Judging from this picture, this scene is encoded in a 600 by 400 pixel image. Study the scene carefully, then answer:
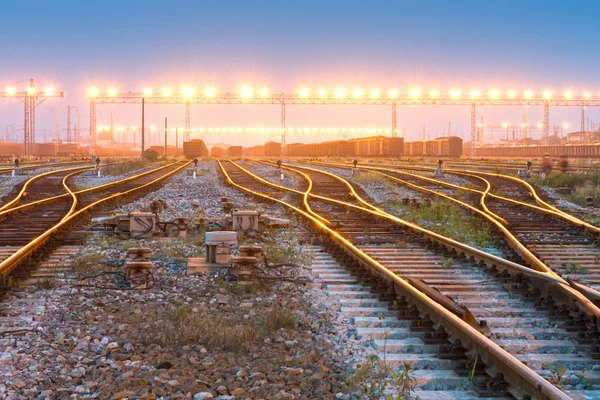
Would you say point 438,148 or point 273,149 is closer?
point 438,148

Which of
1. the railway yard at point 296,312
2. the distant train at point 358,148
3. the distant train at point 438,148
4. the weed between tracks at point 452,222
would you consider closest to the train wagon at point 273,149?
the distant train at point 358,148

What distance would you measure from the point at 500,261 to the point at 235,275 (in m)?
3.03

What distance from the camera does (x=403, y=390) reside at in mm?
4066

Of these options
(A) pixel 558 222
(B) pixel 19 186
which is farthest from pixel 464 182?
(B) pixel 19 186

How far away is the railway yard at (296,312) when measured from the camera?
4250mm

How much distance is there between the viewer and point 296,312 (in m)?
6.07

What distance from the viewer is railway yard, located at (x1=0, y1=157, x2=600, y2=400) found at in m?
4.25

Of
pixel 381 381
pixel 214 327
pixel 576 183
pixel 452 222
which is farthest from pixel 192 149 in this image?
pixel 381 381

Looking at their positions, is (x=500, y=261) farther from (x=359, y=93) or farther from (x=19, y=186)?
(x=359, y=93)

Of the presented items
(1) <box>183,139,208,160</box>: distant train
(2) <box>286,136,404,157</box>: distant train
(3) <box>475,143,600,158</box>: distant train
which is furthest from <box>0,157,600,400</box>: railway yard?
(1) <box>183,139,208,160</box>: distant train

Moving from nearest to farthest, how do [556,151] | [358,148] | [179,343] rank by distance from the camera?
[179,343] < [556,151] < [358,148]

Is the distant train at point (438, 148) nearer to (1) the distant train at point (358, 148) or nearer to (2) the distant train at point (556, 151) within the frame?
(1) the distant train at point (358, 148)

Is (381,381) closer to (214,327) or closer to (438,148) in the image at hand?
(214,327)

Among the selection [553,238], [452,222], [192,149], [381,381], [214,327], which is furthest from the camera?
[192,149]
